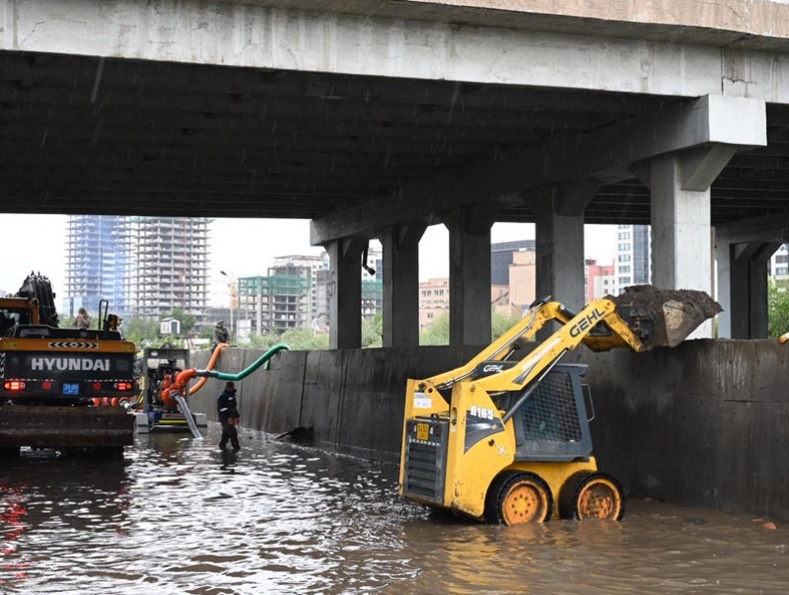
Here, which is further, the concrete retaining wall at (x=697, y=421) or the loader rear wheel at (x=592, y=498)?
the concrete retaining wall at (x=697, y=421)

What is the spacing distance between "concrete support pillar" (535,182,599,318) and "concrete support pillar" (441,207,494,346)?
14.5 ft

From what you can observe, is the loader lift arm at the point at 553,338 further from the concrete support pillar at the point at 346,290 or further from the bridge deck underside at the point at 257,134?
the concrete support pillar at the point at 346,290

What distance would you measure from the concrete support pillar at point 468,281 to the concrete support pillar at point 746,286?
16.3 metres

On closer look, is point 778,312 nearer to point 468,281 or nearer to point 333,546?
point 468,281

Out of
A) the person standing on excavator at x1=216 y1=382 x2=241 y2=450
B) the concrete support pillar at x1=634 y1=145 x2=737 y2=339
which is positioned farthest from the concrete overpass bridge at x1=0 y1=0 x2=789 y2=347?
the person standing on excavator at x1=216 y1=382 x2=241 y2=450

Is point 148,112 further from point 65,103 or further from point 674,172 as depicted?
point 674,172

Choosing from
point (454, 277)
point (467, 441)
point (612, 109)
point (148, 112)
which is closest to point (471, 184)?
point (454, 277)

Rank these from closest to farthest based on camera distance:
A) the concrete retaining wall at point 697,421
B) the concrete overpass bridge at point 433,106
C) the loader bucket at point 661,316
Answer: the concrete retaining wall at point 697,421, the loader bucket at point 661,316, the concrete overpass bridge at point 433,106

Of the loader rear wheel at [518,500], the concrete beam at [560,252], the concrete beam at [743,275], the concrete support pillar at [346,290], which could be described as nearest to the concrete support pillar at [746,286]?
the concrete beam at [743,275]

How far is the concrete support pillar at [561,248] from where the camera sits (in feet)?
84.9

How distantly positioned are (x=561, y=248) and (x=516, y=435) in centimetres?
1337

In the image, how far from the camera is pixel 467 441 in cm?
1305

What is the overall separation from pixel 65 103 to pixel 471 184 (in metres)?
11.5

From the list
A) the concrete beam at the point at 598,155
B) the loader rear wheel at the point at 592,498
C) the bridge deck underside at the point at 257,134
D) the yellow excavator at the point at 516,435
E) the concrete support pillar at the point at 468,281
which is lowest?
the loader rear wheel at the point at 592,498
